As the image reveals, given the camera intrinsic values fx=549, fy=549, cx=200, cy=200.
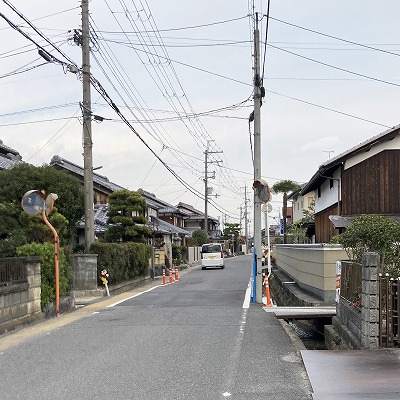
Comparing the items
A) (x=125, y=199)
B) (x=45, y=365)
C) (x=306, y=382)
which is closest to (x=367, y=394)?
(x=306, y=382)

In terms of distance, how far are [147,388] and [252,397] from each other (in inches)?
54.3

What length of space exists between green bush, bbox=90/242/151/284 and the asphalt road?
29.2 feet

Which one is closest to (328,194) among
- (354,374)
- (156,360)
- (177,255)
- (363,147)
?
(363,147)

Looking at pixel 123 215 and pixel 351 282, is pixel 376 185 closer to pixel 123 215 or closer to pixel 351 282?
pixel 351 282

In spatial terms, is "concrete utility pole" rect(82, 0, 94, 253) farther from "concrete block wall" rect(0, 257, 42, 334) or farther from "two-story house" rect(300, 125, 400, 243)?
"two-story house" rect(300, 125, 400, 243)

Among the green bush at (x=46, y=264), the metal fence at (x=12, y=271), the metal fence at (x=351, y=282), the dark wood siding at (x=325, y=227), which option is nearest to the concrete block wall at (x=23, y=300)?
the metal fence at (x=12, y=271)

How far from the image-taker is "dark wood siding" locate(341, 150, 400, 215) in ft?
77.0

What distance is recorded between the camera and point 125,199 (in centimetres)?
3109

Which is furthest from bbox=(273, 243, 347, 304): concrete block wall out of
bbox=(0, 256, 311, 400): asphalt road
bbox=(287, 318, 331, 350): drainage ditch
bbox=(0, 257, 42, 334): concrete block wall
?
bbox=(0, 257, 42, 334): concrete block wall

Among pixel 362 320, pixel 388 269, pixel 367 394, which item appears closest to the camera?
pixel 367 394

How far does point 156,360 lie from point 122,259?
17838 mm

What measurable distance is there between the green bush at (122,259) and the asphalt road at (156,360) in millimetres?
8899

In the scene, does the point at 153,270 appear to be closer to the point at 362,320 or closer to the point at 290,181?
the point at 290,181

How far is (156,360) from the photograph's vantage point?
862 cm
